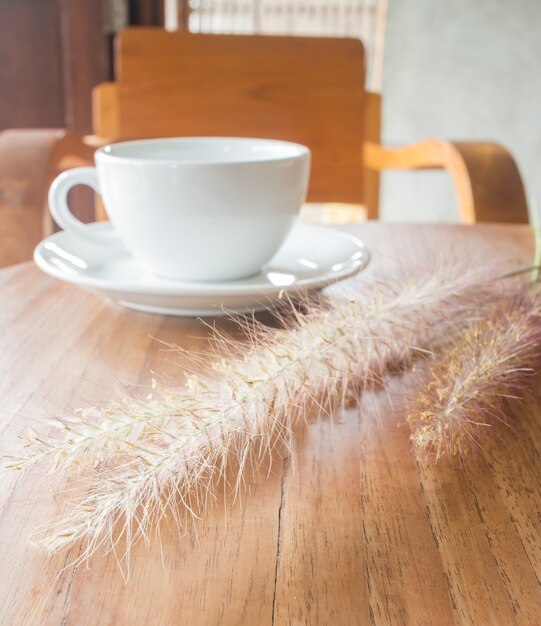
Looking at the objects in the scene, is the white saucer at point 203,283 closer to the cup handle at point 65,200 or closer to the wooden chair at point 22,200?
the cup handle at point 65,200

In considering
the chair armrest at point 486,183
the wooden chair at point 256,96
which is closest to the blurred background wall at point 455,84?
the wooden chair at point 256,96

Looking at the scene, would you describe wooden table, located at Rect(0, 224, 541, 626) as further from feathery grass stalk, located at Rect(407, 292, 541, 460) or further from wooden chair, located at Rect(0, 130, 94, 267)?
wooden chair, located at Rect(0, 130, 94, 267)

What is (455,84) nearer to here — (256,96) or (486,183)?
(256,96)

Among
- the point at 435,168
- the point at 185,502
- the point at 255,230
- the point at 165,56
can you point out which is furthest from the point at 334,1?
the point at 185,502

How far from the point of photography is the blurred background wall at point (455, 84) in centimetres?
Result: 213

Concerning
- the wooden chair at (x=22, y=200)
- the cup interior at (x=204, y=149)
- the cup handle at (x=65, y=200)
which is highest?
the cup interior at (x=204, y=149)

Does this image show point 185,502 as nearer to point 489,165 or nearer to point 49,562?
point 49,562

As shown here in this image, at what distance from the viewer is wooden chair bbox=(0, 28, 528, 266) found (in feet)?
4.33

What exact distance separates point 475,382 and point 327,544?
0.39ft

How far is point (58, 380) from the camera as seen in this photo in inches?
15.4

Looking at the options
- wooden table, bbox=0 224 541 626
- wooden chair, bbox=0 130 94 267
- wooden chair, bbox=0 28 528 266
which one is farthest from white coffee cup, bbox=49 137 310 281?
wooden chair, bbox=0 28 528 266

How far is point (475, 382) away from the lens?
13.3 inches

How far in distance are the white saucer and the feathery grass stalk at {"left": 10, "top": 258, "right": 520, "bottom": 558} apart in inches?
2.0

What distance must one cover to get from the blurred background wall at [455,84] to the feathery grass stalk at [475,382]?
1763mm
